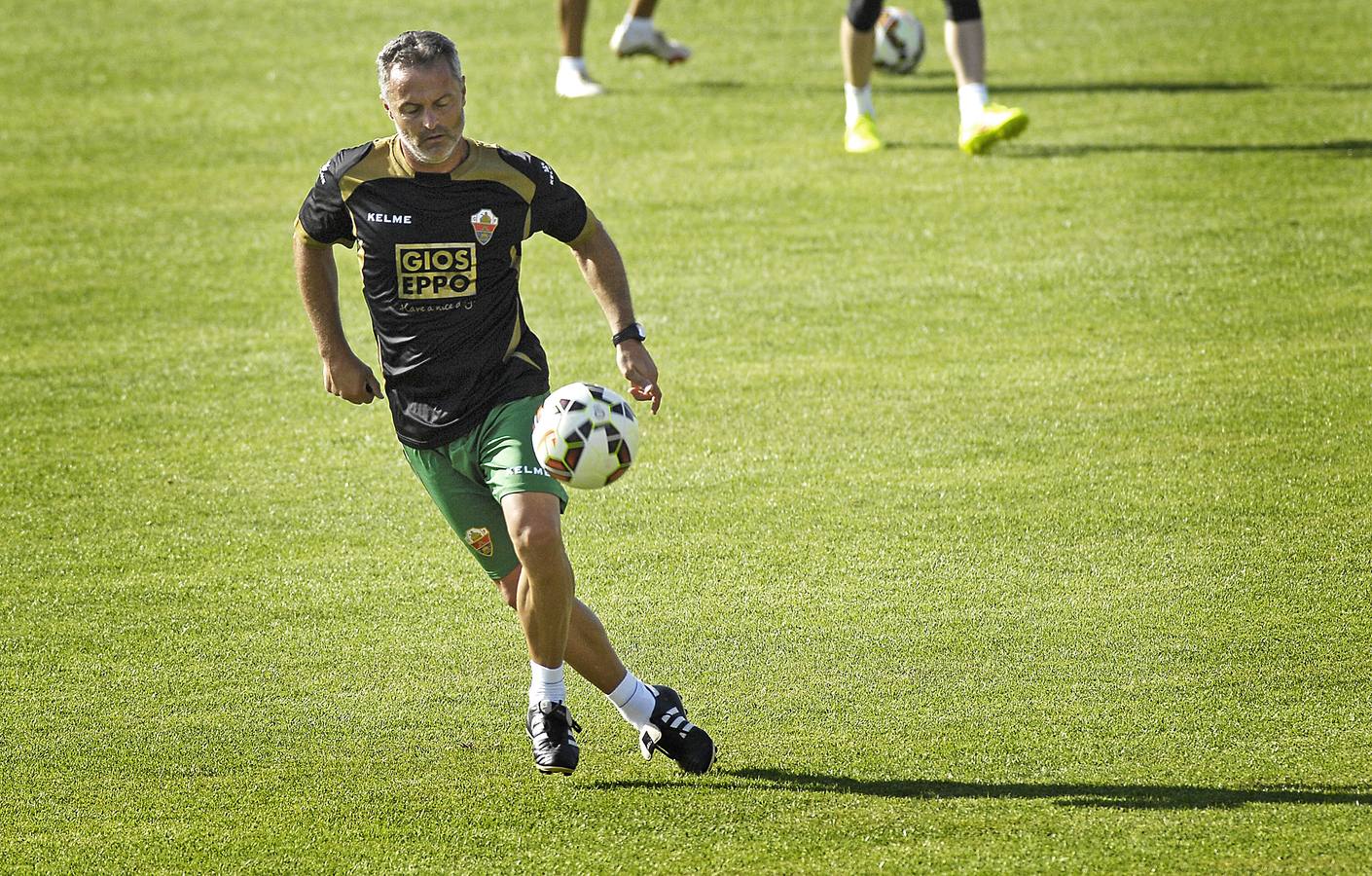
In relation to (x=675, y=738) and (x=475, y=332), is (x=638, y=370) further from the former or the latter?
(x=675, y=738)

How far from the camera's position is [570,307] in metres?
9.83

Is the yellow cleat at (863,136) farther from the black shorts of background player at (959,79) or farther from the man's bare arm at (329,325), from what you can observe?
the man's bare arm at (329,325)

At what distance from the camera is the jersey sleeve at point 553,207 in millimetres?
5141

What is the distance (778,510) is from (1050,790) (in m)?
2.46

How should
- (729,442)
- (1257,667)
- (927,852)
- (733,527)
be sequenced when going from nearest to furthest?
(927,852) < (1257,667) < (733,527) < (729,442)

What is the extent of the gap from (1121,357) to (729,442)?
6.91 feet

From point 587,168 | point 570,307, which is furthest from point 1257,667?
point 587,168

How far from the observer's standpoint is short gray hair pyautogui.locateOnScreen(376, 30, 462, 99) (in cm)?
490

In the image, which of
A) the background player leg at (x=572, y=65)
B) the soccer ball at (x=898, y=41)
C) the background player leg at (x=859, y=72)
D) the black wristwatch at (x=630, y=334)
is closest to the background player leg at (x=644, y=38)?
the background player leg at (x=572, y=65)

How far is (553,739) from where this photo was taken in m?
5.03

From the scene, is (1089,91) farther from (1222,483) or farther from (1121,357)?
(1222,483)

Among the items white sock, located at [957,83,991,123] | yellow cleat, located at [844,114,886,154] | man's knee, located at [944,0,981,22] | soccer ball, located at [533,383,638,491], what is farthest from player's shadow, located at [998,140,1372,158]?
soccer ball, located at [533,383,638,491]

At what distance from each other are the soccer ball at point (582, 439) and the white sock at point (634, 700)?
2.02 ft

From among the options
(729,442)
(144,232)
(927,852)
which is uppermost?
(144,232)
